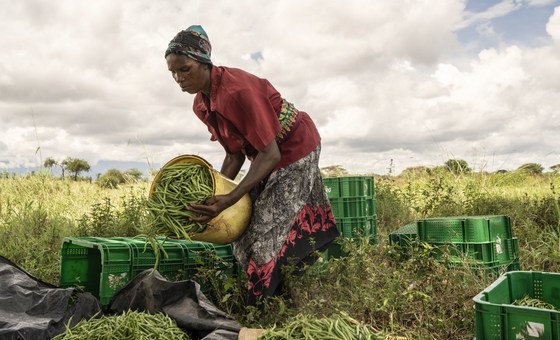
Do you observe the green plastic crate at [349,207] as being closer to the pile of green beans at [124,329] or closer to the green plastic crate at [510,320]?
the green plastic crate at [510,320]

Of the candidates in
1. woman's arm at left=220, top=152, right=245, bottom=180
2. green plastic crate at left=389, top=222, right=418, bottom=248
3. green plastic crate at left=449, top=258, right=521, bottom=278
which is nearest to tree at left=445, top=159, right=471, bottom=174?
green plastic crate at left=389, top=222, right=418, bottom=248

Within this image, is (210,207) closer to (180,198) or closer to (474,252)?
(180,198)

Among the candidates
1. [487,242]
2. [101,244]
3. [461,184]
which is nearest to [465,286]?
[487,242]

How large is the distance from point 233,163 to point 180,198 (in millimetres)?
768

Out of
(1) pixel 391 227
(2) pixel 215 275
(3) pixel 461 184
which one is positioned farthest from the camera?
(3) pixel 461 184

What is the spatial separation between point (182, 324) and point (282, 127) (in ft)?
4.41

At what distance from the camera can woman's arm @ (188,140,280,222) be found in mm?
2921

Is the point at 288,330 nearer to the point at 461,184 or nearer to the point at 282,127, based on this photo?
the point at 282,127

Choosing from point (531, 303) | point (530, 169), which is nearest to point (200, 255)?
point (531, 303)

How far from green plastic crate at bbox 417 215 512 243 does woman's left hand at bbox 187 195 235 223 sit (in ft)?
5.72

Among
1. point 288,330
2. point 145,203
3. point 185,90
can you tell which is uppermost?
point 185,90

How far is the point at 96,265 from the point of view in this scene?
3973mm

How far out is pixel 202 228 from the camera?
2988mm

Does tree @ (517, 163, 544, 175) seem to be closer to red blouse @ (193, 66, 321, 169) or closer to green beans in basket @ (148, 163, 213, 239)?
red blouse @ (193, 66, 321, 169)
